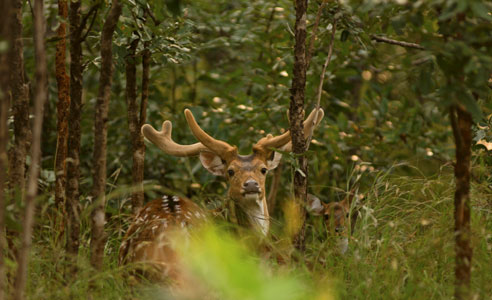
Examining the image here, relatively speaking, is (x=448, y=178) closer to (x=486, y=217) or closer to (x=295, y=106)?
(x=486, y=217)

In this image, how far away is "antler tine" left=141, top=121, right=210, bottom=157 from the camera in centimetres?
563

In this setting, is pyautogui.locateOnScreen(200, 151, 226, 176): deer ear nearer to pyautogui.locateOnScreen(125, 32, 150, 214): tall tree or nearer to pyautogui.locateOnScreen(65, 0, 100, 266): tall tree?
pyautogui.locateOnScreen(125, 32, 150, 214): tall tree

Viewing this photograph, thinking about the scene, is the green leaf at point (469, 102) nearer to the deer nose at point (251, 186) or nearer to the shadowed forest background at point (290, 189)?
the shadowed forest background at point (290, 189)

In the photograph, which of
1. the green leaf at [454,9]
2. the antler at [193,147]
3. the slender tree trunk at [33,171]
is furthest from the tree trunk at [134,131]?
the green leaf at [454,9]

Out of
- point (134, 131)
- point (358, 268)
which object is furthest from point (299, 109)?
point (134, 131)

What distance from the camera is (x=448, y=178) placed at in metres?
4.56

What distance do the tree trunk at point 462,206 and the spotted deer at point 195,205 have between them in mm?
1219

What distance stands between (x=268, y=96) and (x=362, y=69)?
1678 mm

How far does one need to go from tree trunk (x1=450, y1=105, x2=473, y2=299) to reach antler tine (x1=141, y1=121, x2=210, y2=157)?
2.90 m

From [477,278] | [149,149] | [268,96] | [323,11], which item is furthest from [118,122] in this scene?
[477,278]

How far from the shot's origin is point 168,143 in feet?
19.1

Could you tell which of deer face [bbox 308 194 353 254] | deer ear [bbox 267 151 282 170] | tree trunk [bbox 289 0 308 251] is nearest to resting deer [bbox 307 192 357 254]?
deer face [bbox 308 194 353 254]

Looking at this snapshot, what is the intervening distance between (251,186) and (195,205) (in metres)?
0.88

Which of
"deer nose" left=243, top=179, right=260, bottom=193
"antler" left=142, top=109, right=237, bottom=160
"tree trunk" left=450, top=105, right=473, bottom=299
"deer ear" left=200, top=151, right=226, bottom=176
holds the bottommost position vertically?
"deer ear" left=200, top=151, right=226, bottom=176
